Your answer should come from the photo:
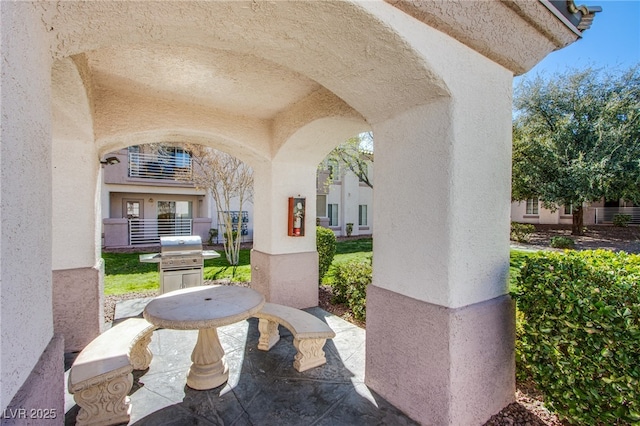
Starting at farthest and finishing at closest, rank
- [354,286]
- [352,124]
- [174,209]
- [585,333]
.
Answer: [174,209] → [354,286] → [352,124] → [585,333]

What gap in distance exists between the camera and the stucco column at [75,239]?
4.65 meters

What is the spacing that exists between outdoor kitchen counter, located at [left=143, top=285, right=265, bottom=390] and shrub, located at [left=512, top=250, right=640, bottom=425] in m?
3.08

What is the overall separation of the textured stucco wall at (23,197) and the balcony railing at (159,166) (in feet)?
48.5

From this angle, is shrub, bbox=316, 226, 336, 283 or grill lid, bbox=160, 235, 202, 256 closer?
grill lid, bbox=160, 235, 202, 256

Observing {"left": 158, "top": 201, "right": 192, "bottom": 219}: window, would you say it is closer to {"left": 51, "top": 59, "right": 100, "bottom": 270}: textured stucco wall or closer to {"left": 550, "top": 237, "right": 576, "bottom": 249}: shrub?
{"left": 51, "top": 59, "right": 100, "bottom": 270}: textured stucco wall

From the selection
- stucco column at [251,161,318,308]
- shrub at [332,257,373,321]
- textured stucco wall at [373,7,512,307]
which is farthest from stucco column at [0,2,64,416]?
shrub at [332,257,373,321]

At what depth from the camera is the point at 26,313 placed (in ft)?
5.46

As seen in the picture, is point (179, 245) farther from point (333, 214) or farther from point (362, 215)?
point (362, 215)

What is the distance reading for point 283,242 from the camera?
21.9 feet

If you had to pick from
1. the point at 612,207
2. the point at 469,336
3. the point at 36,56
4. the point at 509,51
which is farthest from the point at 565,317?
the point at 612,207

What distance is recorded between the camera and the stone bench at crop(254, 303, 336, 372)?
417cm

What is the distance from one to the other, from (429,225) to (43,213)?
3.04 meters

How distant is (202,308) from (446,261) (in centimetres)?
285

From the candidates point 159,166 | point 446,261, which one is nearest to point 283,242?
point 446,261
